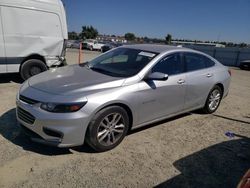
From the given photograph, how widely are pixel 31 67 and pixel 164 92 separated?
485cm

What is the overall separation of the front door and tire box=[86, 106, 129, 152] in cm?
38

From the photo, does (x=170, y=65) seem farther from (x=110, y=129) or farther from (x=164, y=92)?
(x=110, y=129)

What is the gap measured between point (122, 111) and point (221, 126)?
8.22 feet

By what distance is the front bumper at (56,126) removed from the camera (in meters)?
3.31

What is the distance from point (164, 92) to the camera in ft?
14.4

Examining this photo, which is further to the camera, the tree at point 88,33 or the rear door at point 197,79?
the tree at point 88,33

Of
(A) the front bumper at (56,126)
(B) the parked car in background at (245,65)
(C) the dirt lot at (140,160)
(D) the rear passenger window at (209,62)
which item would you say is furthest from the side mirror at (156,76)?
(B) the parked car in background at (245,65)

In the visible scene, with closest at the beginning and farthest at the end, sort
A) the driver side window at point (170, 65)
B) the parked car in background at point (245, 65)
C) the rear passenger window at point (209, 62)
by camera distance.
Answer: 1. the driver side window at point (170, 65)
2. the rear passenger window at point (209, 62)
3. the parked car in background at point (245, 65)

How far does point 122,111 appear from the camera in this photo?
3.81 m

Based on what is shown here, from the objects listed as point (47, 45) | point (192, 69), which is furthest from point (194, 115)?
point (47, 45)

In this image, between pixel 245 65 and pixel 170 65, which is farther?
pixel 245 65

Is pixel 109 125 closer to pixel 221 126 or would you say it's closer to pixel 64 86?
pixel 64 86

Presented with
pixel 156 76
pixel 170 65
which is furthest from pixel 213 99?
pixel 156 76

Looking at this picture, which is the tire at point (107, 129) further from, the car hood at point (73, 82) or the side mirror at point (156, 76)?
the side mirror at point (156, 76)
